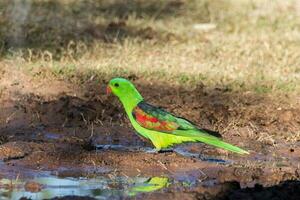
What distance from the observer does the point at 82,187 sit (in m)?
6.11

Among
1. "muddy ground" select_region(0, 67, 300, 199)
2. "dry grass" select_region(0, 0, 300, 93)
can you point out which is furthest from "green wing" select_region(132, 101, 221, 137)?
"dry grass" select_region(0, 0, 300, 93)

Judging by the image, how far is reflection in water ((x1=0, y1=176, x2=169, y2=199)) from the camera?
5.81 metres

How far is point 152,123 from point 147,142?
1.12 m

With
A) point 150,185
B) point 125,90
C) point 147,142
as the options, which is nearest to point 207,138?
point 150,185

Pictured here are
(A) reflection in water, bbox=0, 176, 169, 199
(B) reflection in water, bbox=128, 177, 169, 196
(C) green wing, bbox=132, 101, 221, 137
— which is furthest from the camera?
(C) green wing, bbox=132, 101, 221, 137

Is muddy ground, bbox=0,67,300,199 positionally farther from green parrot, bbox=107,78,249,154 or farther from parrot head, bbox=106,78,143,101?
parrot head, bbox=106,78,143,101

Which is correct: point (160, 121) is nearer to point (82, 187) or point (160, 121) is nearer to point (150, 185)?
point (150, 185)

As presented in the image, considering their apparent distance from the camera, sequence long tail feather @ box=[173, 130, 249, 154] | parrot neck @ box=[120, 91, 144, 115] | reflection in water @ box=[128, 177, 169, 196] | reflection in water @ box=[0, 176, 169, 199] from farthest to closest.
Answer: parrot neck @ box=[120, 91, 144, 115]
long tail feather @ box=[173, 130, 249, 154]
reflection in water @ box=[128, 177, 169, 196]
reflection in water @ box=[0, 176, 169, 199]

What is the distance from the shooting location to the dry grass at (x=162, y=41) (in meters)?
10.3

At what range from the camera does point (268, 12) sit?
15.0m

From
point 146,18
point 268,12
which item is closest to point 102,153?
point 146,18

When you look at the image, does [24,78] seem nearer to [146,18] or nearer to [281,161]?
[281,161]

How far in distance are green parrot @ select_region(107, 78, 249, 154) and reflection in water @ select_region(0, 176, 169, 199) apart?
1.65ft

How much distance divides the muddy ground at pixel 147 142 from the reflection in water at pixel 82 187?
0.15 metres
